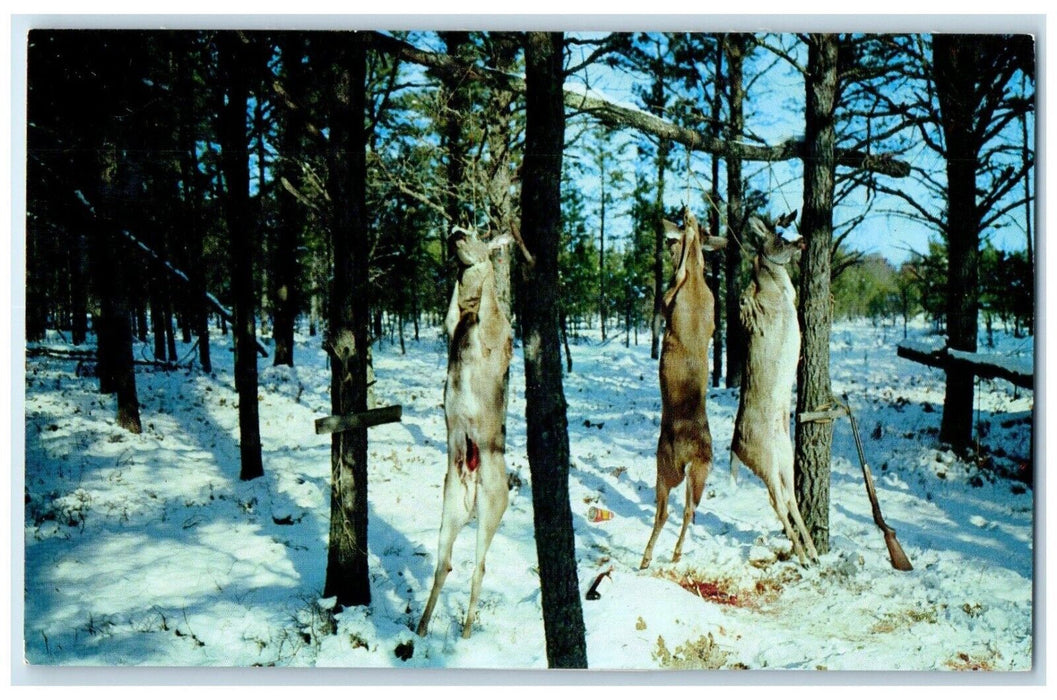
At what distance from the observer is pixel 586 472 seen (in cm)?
353

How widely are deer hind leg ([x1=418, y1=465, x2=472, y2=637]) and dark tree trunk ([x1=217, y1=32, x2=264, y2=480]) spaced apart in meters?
2.12

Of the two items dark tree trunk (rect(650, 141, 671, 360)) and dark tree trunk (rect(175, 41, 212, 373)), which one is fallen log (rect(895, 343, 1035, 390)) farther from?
dark tree trunk (rect(175, 41, 212, 373))

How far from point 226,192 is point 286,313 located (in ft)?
9.65

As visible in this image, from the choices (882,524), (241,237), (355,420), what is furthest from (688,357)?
(241,237)

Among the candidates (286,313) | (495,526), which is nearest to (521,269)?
(495,526)

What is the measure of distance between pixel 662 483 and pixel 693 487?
6.2 inches

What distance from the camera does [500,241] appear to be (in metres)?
2.76

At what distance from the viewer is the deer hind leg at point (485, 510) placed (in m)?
2.97

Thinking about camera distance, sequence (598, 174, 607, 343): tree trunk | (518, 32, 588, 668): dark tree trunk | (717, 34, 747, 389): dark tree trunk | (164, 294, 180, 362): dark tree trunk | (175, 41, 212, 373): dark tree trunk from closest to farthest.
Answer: (518, 32, 588, 668): dark tree trunk, (717, 34, 747, 389): dark tree trunk, (598, 174, 607, 343): tree trunk, (175, 41, 212, 373): dark tree trunk, (164, 294, 180, 362): dark tree trunk

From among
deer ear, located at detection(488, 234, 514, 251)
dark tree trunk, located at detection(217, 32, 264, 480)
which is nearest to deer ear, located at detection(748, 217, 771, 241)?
deer ear, located at detection(488, 234, 514, 251)

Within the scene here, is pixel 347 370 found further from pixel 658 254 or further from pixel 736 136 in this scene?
pixel 736 136

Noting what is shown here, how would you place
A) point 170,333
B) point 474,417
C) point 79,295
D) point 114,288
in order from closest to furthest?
point 474,417 → point 79,295 → point 114,288 → point 170,333

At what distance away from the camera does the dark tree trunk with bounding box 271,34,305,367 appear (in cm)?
339

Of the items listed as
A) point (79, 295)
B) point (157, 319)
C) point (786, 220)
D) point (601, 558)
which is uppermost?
point (786, 220)
